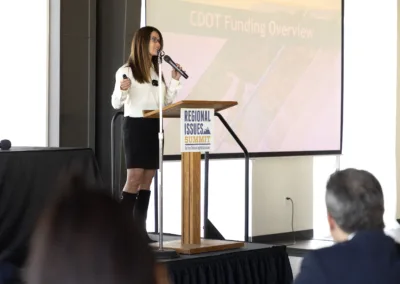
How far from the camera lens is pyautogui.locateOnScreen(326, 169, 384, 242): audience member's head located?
204 centimetres

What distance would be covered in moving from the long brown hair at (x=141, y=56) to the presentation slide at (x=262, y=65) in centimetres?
118

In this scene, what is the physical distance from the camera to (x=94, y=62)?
19.4 feet

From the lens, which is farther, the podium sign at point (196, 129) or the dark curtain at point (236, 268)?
the podium sign at point (196, 129)

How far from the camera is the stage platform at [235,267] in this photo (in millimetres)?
3974

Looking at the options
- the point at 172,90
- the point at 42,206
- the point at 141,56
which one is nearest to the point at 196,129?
the point at 172,90

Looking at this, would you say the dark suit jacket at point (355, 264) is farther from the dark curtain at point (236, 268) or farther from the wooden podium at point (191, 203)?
the wooden podium at point (191, 203)

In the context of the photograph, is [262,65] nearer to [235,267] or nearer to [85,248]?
[235,267]

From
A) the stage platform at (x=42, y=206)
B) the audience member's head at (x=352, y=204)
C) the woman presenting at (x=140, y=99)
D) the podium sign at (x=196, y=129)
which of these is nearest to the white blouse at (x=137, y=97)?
the woman presenting at (x=140, y=99)

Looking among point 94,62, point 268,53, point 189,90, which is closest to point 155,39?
point 94,62

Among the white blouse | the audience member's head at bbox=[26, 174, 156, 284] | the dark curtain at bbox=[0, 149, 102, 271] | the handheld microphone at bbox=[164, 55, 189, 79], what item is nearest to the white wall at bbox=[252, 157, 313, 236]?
the white blouse

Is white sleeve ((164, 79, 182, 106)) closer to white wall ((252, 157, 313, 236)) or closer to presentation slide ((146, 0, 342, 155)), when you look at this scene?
presentation slide ((146, 0, 342, 155))

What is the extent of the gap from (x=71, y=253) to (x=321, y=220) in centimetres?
776

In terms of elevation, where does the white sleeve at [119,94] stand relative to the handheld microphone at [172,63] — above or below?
below

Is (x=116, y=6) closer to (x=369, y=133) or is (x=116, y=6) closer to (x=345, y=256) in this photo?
(x=369, y=133)
